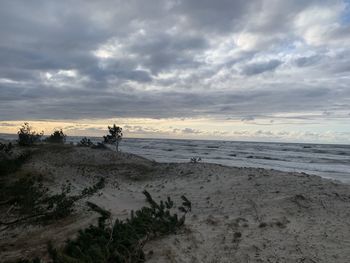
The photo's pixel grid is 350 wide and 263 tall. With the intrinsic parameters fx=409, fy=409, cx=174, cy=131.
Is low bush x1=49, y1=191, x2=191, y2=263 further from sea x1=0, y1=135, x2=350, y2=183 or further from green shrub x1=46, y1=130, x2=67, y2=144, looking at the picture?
green shrub x1=46, y1=130, x2=67, y2=144

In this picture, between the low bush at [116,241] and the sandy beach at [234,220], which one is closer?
the low bush at [116,241]

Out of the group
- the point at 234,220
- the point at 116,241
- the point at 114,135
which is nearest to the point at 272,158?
the point at 114,135

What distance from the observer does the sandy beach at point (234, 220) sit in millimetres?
5855

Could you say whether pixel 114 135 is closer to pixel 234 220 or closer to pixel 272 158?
pixel 272 158

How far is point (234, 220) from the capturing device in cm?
736

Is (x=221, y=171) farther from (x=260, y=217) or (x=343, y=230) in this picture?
(x=343, y=230)

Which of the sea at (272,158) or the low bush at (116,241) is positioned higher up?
the low bush at (116,241)

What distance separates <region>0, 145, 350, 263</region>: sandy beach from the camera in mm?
5855

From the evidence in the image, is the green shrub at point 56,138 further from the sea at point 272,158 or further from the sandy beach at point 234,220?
the sandy beach at point 234,220

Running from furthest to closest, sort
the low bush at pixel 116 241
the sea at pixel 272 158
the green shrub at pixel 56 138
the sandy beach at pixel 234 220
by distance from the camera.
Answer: the green shrub at pixel 56 138 → the sea at pixel 272 158 → the sandy beach at pixel 234 220 → the low bush at pixel 116 241

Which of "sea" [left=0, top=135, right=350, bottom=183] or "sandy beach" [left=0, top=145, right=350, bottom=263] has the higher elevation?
"sandy beach" [left=0, top=145, right=350, bottom=263]

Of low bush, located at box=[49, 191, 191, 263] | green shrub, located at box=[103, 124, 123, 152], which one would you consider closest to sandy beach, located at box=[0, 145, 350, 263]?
low bush, located at box=[49, 191, 191, 263]

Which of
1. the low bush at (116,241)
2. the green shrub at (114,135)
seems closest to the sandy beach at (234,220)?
the low bush at (116,241)

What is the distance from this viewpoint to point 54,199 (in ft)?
25.3
